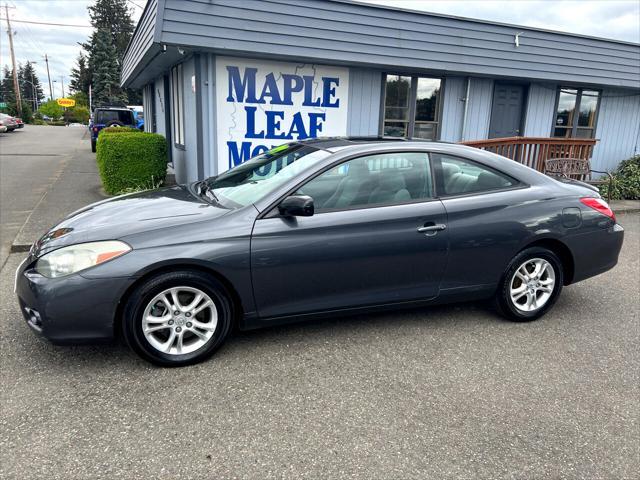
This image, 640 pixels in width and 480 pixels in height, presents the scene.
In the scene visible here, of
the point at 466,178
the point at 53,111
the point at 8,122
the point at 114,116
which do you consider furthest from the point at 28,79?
the point at 466,178

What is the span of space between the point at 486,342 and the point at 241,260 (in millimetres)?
1964

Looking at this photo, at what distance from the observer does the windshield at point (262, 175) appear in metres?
3.57

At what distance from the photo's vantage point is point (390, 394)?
3.04 meters

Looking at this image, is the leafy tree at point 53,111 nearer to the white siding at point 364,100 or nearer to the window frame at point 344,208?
the white siding at point 364,100

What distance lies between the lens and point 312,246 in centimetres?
337

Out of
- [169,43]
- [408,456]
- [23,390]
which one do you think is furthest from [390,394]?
[169,43]

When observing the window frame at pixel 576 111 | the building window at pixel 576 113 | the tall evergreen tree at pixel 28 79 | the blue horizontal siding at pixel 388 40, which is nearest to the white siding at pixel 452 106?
the blue horizontal siding at pixel 388 40

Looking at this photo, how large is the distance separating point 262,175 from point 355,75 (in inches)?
218

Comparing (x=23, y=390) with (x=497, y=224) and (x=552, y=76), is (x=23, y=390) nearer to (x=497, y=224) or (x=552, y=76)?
(x=497, y=224)

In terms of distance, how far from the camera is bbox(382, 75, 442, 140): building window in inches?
367

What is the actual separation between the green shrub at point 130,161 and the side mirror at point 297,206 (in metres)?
6.24

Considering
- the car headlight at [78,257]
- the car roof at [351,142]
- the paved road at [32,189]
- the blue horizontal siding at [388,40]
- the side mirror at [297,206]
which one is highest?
the blue horizontal siding at [388,40]

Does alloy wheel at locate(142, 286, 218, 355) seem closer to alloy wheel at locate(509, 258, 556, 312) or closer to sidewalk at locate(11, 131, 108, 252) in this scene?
alloy wheel at locate(509, 258, 556, 312)

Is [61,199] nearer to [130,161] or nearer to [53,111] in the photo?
[130,161]
